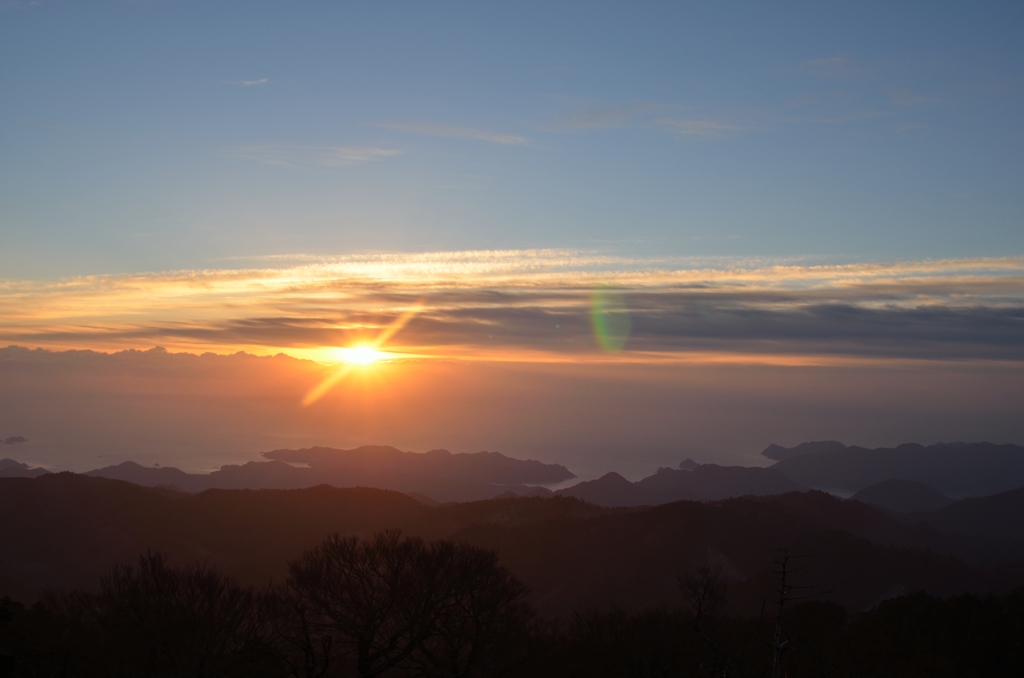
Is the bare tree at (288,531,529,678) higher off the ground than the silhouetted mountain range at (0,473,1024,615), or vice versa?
the bare tree at (288,531,529,678)

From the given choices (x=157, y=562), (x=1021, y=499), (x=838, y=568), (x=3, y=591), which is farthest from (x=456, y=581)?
(x=1021, y=499)

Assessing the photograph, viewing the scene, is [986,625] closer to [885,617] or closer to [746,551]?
[885,617]

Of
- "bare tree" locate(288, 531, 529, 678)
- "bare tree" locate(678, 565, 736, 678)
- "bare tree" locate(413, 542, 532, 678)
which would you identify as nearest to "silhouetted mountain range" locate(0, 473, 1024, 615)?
"bare tree" locate(678, 565, 736, 678)

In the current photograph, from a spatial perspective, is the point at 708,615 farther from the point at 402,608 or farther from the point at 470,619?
the point at 402,608

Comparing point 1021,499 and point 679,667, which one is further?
point 1021,499

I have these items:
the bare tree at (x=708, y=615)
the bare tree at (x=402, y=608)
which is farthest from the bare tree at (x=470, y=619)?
the bare tree at (x=708, y=615)

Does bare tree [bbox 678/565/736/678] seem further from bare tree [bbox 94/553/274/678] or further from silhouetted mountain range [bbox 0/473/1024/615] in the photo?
silhouetted mountain range [bbox 0/473/1024/615]

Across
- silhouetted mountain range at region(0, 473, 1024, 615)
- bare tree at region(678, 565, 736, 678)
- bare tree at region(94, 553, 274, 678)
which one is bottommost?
silhouetted mountain range at region(0, 473, 1024, 615)

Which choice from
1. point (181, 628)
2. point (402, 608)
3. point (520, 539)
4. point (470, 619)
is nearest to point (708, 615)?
point (470, 619)
